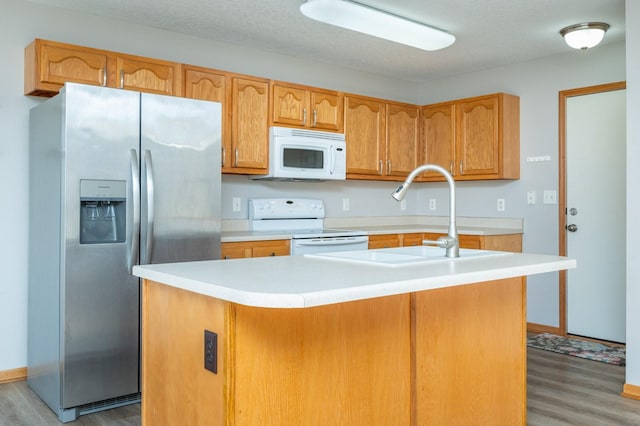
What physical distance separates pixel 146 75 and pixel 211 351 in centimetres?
247

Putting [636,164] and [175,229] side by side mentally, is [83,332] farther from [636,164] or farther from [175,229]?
[636,164]

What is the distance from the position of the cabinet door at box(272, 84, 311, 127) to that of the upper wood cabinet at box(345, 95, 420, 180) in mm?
457

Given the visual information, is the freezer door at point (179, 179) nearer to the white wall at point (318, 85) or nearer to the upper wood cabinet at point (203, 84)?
the upper wood cabinet at point (203, 84)

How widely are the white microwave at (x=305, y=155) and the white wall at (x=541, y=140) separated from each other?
1.60 metres

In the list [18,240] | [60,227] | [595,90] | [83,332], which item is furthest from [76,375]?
[595,90]

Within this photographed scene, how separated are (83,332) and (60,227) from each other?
57 centimetres

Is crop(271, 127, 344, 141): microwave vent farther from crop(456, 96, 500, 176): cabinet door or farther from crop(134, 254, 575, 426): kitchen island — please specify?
crop(134, 254, 575, 426): kitchen island

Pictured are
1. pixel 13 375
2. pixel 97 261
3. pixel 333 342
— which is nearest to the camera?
pixel 333 342

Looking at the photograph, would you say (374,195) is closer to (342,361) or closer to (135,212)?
(135,212)

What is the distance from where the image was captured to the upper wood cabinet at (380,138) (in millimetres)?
4703

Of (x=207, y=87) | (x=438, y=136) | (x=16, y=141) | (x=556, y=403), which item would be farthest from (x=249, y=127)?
(x=556, y=403)

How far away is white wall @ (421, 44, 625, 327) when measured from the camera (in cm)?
446

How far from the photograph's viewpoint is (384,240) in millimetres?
4574

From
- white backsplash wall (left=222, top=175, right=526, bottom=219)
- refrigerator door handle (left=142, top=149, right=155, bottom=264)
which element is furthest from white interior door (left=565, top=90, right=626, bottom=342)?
refrigerator door handle (left=142, top=149, right=155, bottom=264)
